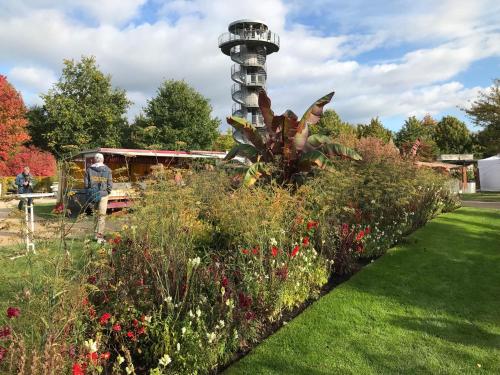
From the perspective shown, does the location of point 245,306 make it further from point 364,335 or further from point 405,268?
point 405,268

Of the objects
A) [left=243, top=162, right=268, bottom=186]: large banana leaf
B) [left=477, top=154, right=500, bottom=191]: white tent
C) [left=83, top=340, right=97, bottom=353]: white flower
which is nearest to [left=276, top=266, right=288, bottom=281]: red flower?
[left=83, top=340, right=97, bottom=353]: white flower

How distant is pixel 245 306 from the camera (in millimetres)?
3607

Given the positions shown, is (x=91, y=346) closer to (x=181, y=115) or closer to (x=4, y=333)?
(x=4, y=333)

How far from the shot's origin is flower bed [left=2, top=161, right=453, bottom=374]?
3.00 metres

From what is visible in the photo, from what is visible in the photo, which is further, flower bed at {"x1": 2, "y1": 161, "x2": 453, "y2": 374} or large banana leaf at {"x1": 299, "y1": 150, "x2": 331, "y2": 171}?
large banana leaf at {"x1": 299, "y1": 150, "x2": 331, "y2": 171}

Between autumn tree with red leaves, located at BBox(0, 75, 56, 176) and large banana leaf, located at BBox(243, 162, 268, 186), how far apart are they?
22.4m

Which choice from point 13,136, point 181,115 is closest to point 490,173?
point 181,115

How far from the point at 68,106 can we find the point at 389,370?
29.5 metres

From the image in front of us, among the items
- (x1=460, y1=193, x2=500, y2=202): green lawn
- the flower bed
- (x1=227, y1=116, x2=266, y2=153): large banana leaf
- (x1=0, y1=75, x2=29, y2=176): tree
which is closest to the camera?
the flower bed

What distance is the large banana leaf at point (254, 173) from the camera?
22.9 ft

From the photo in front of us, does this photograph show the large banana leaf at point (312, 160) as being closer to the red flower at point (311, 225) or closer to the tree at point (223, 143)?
the red flower at point (311, 225)

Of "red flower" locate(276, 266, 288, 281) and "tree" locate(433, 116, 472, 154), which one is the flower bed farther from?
"tree" locate(433, 116, 472, 154)

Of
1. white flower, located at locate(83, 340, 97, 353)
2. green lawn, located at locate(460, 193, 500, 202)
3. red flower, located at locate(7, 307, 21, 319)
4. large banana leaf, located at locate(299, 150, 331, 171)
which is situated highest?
large banana leaf, located at locate(299, 150, 331, 171)

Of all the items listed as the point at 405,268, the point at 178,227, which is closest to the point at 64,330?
the point at 178,227
